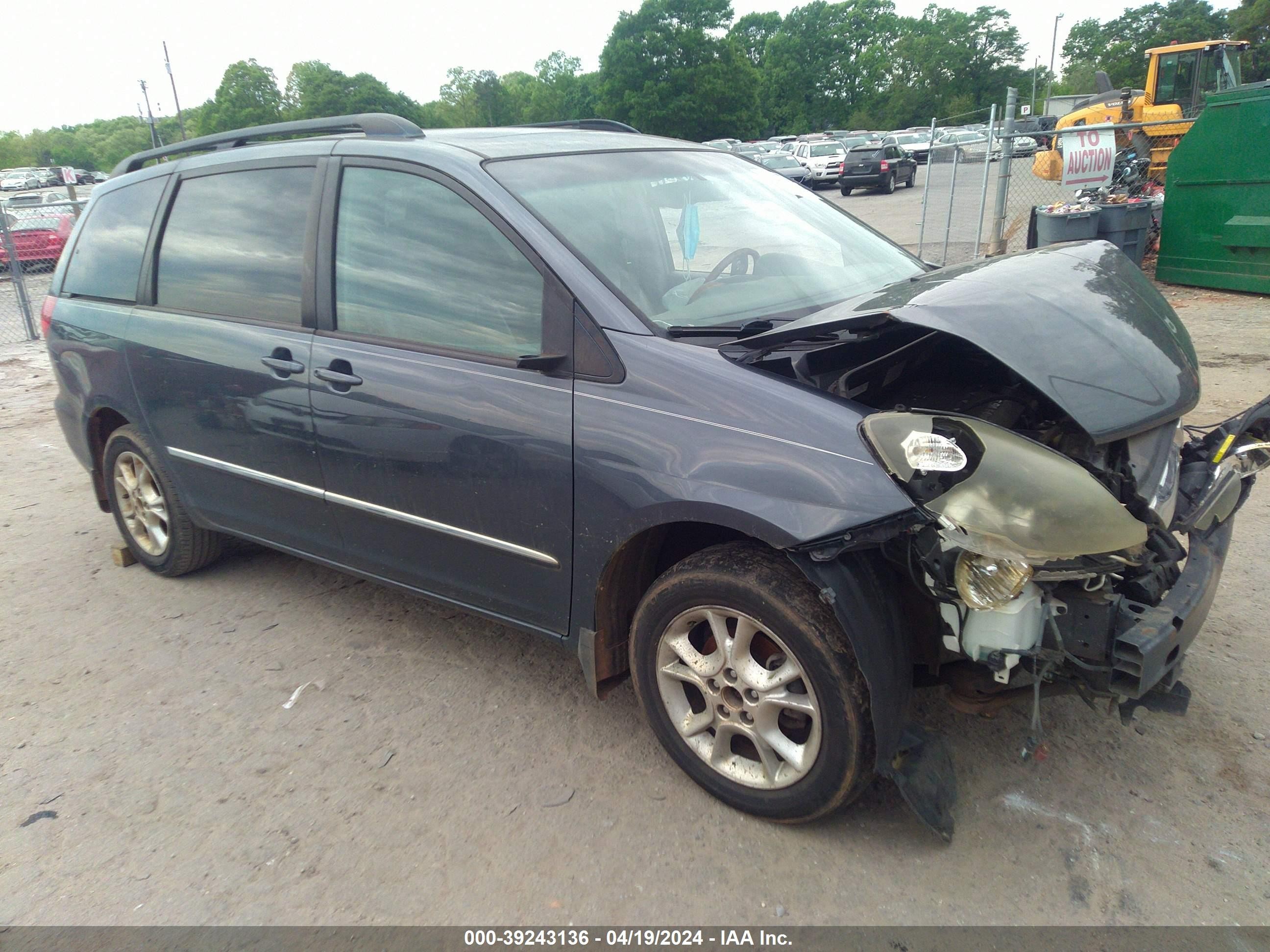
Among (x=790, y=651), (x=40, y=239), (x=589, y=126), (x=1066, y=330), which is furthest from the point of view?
(x=40, y=239)

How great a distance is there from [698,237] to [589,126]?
1197 millimetres

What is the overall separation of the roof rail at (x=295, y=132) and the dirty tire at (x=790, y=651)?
1.79 meters

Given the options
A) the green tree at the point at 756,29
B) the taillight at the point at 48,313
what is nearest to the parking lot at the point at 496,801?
the taillight at the point at 48,313

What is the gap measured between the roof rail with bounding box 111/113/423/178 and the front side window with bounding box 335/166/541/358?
0.27 metres

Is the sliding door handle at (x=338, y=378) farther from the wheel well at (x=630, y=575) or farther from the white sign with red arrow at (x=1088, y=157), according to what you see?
the white sign with red arrow at (x=1088, y=157)

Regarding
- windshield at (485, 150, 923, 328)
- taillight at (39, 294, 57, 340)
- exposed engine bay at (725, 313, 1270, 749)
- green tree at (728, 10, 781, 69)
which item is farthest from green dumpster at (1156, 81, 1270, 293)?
green tree at (728, 10, 781, 69)

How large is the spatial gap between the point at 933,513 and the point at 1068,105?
37109 millimetres

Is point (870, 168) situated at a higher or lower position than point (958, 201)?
lower

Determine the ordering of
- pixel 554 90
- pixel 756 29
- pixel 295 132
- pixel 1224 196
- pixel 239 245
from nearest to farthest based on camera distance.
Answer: pixel 239 245 → pixel 295 132 → pixel 1224 196 → pixel 554 90 → pixel 756 29

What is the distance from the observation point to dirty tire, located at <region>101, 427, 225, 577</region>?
4250mm

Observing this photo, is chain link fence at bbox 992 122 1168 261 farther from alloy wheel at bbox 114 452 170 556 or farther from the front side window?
alloy wheel at bbox 114 452 170 556

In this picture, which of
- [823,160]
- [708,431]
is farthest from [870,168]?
[708,431]

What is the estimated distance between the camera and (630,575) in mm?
2863

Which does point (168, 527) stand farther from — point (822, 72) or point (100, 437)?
point (822, 72)
